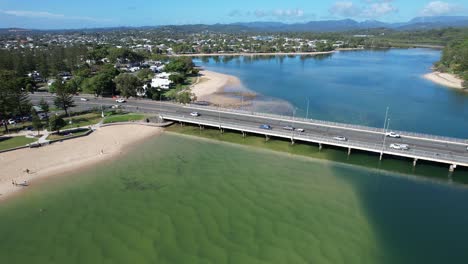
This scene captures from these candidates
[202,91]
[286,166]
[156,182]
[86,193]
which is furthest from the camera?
[202,91]

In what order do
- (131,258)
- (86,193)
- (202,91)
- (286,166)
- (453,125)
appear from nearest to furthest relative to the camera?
(131,258) → (86,193) → (286,166) → (453,125) → (202,91)

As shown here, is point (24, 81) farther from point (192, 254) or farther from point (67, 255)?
point (192, 254)

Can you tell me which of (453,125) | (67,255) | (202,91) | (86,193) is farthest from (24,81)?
(453,125)

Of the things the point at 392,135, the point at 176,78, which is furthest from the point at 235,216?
the point at 176,78

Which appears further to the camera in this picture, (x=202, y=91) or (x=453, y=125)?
(x=202, y=91)

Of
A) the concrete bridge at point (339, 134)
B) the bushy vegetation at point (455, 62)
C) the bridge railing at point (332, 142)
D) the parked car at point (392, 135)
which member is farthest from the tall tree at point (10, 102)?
→ the bushy vegetation at point (455, 62)

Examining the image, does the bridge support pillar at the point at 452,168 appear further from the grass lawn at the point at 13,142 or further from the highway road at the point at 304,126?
the grass lawn at the point at 13,142
